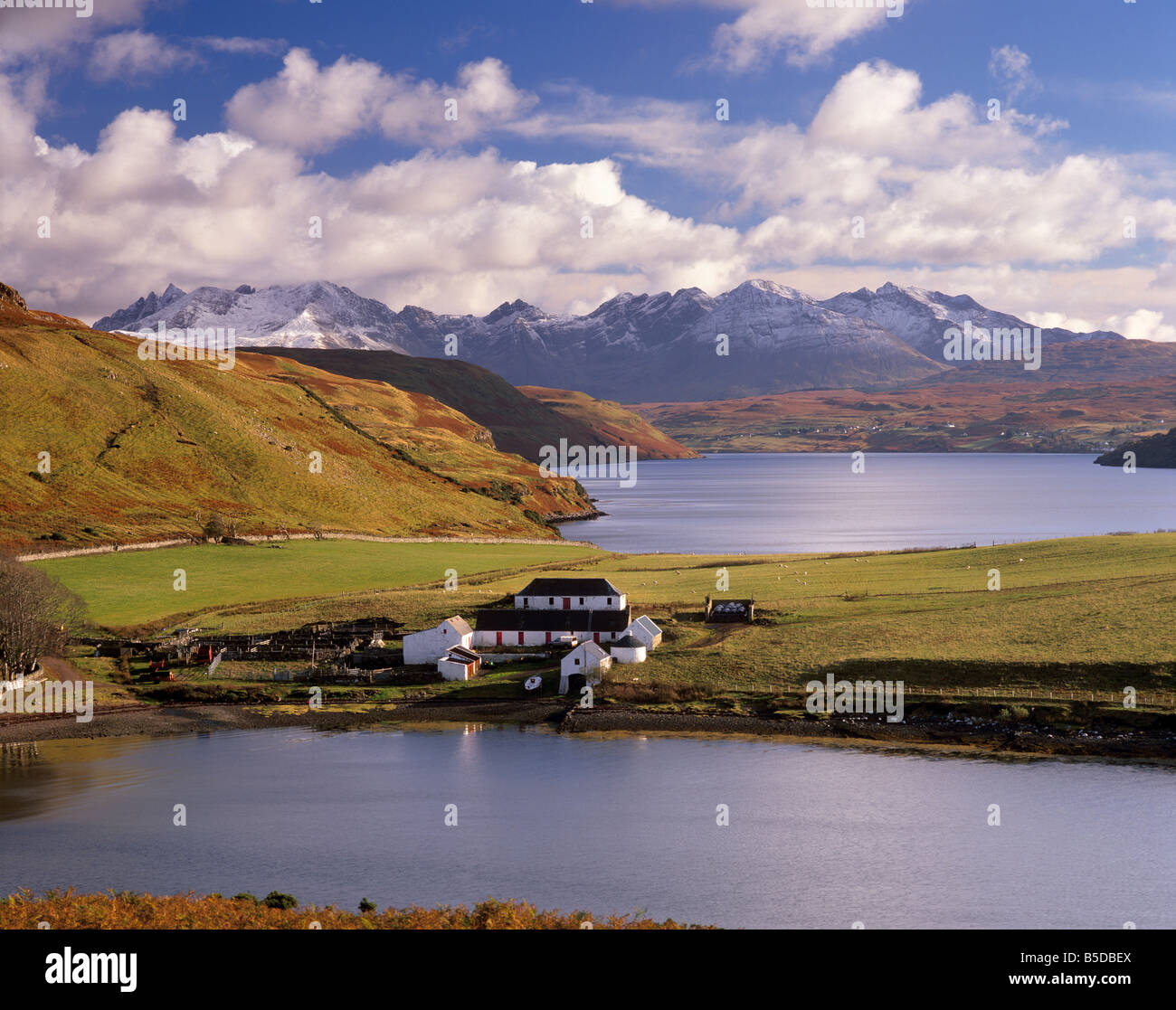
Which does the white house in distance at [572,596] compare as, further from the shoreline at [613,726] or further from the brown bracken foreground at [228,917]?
the brown bracken foreground at [228,917]

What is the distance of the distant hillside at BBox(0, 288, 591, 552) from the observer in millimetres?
120000

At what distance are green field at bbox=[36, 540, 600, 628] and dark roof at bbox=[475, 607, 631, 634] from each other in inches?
574

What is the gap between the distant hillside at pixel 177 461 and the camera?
394 feet

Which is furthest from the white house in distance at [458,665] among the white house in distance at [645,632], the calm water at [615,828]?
the white house in distance at [645,632]

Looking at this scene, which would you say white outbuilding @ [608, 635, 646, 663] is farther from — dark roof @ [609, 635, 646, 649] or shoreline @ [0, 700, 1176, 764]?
shoreline @ [0, 700, 1176, 764]

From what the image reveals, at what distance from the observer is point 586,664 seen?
6594cm

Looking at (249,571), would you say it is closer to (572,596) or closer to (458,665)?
(458,665)

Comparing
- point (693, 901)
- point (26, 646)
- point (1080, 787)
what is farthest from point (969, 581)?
point (26, 646)

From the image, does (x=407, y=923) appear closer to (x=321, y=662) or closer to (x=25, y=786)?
(x=25, y=786)

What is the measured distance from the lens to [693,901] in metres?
36.7

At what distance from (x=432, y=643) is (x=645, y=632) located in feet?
46.2

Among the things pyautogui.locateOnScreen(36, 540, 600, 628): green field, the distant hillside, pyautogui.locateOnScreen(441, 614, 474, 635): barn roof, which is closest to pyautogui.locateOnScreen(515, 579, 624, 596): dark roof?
pyautogui.locateOnScreen(441, 614, 474, 635): barn roof
